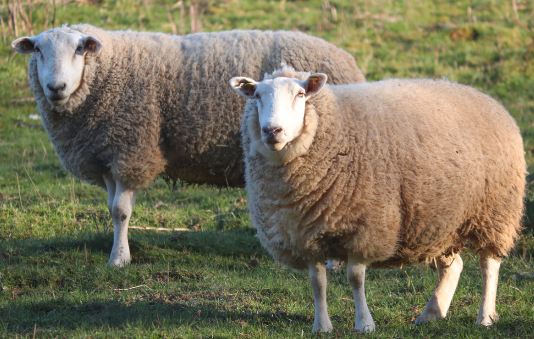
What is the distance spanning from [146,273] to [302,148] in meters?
2.14

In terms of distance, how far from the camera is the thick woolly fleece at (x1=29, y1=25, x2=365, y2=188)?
5273 mm

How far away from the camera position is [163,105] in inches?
214

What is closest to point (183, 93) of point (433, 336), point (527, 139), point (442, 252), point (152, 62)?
point (152, 62)

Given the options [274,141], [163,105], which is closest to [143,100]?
[163,105]

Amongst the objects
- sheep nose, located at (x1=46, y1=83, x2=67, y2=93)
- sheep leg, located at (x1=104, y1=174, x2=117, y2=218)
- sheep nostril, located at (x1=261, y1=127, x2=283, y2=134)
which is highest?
sheep nose, located at (x1=46, y1=83, x2=67, y2=93)

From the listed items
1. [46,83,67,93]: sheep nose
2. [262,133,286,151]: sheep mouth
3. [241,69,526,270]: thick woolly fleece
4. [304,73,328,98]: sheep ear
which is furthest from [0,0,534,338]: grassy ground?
[304,73,328,98]: sheep ear

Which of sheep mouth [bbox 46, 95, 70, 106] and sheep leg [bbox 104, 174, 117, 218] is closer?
sheep mouth [bbox 46, 95, 70, 106]

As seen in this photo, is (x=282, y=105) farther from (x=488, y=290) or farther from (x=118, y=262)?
(x=118, y=262)

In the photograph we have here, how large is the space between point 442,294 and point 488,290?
335 millimetres

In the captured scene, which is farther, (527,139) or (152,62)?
(527,139)

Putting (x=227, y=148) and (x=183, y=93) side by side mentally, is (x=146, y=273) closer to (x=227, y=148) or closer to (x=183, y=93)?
(x=227, y=148)

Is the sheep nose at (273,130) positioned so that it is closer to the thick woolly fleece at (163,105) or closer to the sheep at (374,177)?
the sheep at (374,177)

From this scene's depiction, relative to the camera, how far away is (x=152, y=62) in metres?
5.57

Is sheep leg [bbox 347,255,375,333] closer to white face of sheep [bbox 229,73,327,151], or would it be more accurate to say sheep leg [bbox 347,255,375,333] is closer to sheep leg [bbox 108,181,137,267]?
white face of sheep [bbox 229,73,327,151]
